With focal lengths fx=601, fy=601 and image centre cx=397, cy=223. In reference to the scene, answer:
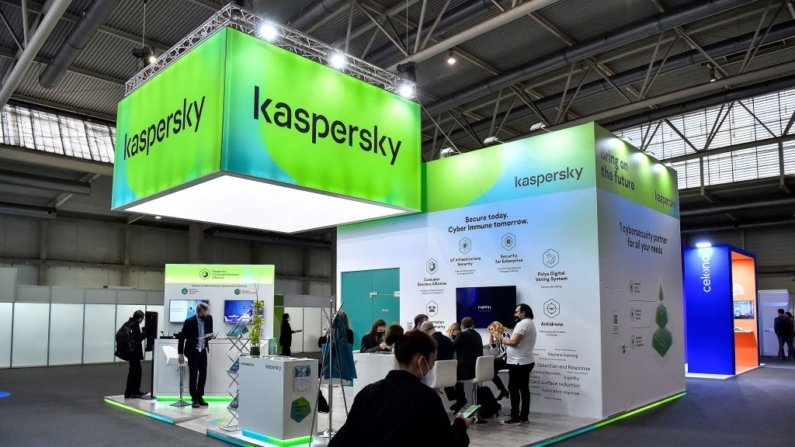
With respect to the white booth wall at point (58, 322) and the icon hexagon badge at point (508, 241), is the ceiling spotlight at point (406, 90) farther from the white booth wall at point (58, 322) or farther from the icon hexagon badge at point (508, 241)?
the white booth wall at point (58, 322)

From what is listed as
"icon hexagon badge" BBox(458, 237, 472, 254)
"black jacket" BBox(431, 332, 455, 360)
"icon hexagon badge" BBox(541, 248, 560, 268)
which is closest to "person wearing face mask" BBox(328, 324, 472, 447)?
"black jacket" BBox(431, 332, 455, 360)

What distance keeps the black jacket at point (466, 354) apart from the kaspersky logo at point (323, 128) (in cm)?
210

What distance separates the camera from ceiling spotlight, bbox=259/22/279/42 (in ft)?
16.8

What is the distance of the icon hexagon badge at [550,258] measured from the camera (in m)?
7.13

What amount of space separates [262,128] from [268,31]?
1017 millimetres

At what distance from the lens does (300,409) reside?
556 centimetres

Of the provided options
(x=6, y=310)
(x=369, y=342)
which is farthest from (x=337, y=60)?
(x=6, y=310)

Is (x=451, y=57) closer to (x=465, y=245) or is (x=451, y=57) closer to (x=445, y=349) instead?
(x=465, y=245)

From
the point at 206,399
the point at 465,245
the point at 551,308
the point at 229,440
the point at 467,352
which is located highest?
the point at 465,245

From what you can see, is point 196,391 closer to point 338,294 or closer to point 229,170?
point 338,294

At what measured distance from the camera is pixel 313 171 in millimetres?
5051

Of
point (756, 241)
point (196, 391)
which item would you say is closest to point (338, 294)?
point (196, 391)

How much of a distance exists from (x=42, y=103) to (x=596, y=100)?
36.5 ft

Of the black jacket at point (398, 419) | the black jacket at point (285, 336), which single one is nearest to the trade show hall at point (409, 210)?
the black jacket at point (398, 419)
